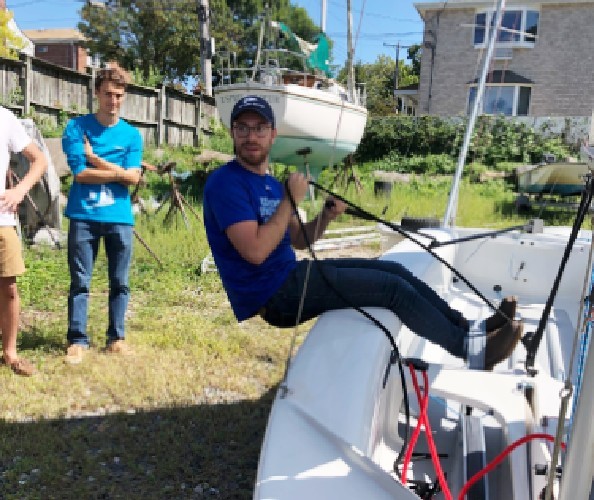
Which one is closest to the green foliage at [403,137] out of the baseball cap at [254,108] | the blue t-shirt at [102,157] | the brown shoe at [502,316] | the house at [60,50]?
the blue t-shirt at [102,157]

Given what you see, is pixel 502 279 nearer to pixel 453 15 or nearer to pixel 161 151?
pixel 161 151

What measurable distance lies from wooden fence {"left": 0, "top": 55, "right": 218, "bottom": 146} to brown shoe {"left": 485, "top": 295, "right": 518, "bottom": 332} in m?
10.7

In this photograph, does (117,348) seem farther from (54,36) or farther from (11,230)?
(54,36)

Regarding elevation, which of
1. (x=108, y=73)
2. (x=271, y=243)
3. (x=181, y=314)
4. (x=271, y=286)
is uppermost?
Result: (x=108, y=73)

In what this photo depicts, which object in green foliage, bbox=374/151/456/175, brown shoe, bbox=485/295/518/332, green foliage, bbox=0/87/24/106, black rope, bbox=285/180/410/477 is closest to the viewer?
black rope, bbox=285/180/410/477

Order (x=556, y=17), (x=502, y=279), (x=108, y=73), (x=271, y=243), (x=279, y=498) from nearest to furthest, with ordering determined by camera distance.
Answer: (x=279, y=498), (x=271, y=243), (x=108, y=73), (x=502, y=279), (x=556, y=17)

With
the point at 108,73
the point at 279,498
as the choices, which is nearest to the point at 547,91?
the point at 108,73

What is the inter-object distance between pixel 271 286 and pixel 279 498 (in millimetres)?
920

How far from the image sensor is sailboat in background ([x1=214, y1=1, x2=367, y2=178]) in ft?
31.9

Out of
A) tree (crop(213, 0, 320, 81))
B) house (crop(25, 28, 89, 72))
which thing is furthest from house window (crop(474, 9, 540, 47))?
house (crop(25, 28, 89, 72))

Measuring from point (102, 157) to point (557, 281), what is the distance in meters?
2.64

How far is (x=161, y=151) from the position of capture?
13789 millimetres

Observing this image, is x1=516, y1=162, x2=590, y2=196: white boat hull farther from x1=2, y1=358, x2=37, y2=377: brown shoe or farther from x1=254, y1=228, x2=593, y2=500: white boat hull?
x1=2, y1=358, x2=37, y2=377: brown shoe

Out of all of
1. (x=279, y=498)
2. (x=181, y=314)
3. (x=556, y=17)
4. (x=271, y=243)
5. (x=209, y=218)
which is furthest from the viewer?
(x=556, y=17)
